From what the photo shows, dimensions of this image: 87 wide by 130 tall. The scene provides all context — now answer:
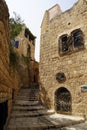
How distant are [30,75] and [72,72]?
11229 mm

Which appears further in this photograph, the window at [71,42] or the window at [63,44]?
the window at [63,44]

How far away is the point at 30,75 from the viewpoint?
1858 centimetres

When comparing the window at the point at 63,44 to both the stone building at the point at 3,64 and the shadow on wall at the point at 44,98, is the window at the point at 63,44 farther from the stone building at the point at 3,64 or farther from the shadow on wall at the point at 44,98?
the stone building at the point at 3,64

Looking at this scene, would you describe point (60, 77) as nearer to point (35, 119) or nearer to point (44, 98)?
point (44, 98)

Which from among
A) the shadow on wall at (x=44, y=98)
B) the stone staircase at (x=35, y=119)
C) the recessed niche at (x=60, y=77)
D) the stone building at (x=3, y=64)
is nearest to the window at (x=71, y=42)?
the recessed niche at (x=60, y=77)

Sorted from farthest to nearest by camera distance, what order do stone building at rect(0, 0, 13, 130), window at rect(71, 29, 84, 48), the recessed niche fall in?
the recessed niche
window at rect(71, 29, 84, 48)
stone building at rect(0, 0, 13, 130)

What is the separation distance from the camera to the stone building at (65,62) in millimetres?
7465

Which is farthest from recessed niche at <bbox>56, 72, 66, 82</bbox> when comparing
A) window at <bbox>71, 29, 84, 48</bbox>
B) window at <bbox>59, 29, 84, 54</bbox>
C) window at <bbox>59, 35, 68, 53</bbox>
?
window at <bbox>71, 29, 84, 48</bbox>

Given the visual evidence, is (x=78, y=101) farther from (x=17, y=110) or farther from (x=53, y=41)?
(x=53, y=41)

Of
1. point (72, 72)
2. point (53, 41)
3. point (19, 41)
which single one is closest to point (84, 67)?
point (72, 72)

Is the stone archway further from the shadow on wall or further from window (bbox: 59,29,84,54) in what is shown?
window (bbox: 59,29,84,54)

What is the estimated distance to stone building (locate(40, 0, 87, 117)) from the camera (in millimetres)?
7465

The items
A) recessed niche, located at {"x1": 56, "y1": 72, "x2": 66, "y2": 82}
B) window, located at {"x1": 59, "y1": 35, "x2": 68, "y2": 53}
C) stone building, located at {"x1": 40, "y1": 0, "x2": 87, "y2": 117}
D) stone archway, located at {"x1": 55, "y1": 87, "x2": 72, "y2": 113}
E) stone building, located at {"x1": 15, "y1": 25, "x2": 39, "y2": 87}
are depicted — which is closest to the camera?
stone building, located at {"x1": 40, "y1": 0, "x2": 87, "y2": 117}

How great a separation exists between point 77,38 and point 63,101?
374 cm
